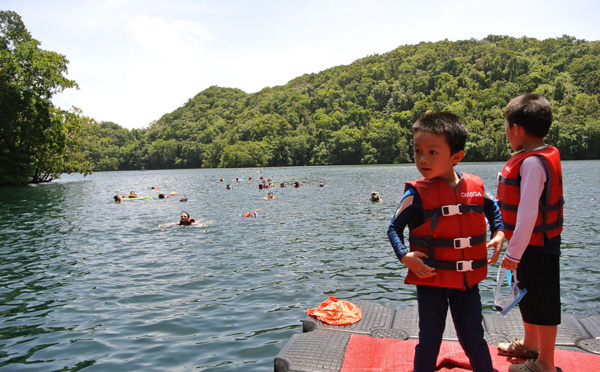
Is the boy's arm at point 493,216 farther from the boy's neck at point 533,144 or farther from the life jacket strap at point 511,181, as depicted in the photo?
the boy's neck at point 533,144

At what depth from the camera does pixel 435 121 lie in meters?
3.21

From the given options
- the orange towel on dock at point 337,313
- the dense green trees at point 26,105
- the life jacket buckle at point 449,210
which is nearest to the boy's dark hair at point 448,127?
the life jacket buckle at point 449,210

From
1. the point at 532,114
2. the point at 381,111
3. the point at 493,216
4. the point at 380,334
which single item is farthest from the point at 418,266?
the point at 381,111

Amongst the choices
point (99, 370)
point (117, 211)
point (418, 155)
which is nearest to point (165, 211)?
point (117, 211)

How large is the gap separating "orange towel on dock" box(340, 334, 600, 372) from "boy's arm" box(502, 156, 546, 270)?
1.07 meters

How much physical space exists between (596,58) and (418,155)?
156886 millimetres

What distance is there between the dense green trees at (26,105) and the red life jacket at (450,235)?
43.6 m

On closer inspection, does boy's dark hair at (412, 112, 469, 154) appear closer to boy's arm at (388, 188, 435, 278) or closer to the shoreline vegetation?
boy's arm at (388, 188, 435, 278)

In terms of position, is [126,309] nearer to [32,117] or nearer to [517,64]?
[32,117]

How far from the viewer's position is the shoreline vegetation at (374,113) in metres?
98.8

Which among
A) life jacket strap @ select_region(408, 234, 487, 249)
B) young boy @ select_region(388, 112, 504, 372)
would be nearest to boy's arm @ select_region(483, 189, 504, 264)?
young boy @ select_region(388, 112, 504, 372)

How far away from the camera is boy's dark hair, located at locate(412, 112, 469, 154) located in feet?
10.4

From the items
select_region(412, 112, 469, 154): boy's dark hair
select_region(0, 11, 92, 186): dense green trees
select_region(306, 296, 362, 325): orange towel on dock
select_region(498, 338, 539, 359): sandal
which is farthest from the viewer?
select_region(0, 11, 92, 186): dense green trees

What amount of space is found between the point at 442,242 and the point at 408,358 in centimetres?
150
